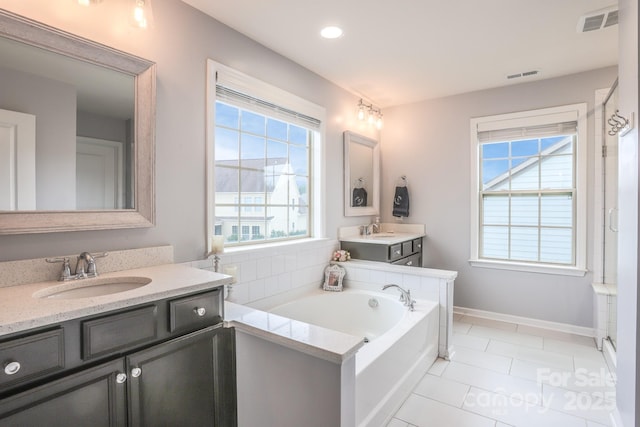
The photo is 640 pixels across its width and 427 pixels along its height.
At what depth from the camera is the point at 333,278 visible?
3.18 m

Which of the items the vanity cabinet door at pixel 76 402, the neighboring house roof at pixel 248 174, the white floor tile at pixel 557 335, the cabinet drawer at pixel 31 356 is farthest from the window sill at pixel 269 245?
the white floor tile at pixel 557 335

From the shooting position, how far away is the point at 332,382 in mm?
1440

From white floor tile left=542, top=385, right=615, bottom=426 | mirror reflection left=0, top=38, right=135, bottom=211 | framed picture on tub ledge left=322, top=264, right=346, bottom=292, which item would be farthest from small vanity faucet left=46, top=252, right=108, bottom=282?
white floor tile left=542, top=385, right=615, bottom=426

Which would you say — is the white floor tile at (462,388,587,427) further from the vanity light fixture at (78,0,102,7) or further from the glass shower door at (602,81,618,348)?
the vanity light fixture at (78,0,102,7)

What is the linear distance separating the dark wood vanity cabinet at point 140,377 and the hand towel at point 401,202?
2898mm

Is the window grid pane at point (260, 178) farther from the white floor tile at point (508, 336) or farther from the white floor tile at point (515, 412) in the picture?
the white floor tile at point (508, 336)

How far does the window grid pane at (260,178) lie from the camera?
251 cm

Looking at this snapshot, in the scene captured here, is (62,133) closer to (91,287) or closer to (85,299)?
(91,287)

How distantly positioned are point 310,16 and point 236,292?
1.98m

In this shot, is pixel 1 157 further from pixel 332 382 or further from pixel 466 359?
pixel 466 359

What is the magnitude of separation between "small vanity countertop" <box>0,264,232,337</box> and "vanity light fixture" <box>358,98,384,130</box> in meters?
2.77

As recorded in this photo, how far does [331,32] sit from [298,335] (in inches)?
83.7

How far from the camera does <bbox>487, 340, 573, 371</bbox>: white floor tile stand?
266cm

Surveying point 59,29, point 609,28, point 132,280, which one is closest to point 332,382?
point 132,280
